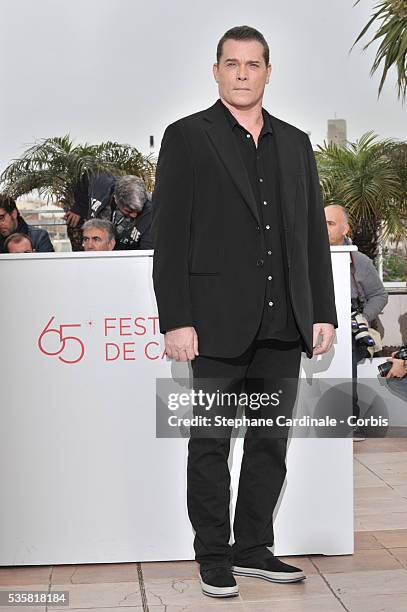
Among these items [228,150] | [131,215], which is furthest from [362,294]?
[228,150]

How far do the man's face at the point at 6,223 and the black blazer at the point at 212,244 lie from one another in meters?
2.88

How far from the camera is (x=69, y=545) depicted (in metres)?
3.19

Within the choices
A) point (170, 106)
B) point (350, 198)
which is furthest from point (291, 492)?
point (170, 106)

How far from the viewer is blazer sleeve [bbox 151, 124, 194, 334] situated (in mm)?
2805

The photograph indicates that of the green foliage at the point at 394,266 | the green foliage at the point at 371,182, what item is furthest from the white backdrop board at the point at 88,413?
the green foliage at the point at 394,266

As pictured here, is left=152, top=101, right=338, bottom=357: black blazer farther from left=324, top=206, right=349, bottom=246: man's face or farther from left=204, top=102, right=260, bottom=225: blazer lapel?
left=324, top=206, right=349, bottom=246: man's face

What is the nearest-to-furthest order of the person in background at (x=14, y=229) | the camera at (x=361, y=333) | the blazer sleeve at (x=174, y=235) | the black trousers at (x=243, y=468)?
the blazer sleeve at (x=174, y=235) → the black trousers at (x=243, y=468) → the camera at (x=361, y=333) → the person in background at (x=14, y=229)

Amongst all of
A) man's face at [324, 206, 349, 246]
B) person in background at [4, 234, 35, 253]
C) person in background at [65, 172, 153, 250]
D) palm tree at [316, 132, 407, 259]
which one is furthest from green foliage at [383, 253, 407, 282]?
person in background at [65, 172, 153, 250]

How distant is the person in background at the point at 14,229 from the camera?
18.4ft

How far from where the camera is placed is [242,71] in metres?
2.85

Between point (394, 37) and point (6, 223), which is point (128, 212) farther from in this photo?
point (394, 37)

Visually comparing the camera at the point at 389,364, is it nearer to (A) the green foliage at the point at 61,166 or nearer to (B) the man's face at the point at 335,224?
(B) the man's face at the point at 335,224

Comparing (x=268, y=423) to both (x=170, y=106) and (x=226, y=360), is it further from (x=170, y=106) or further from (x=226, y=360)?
(x=170, y=106)

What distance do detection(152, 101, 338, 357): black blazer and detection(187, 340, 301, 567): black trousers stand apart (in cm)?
9
